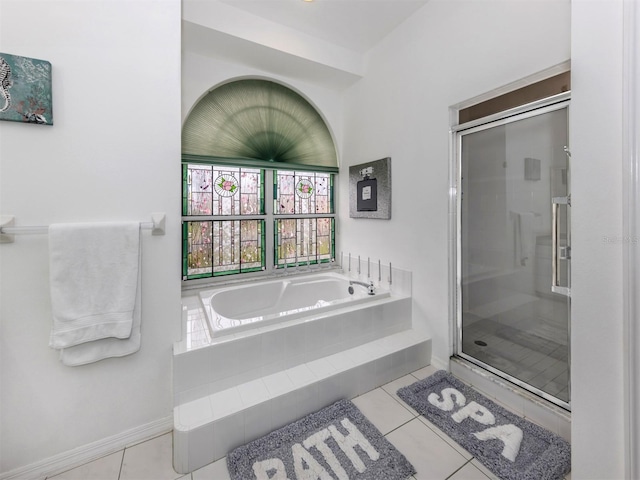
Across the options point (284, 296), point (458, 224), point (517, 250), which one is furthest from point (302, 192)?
point (517, 250)

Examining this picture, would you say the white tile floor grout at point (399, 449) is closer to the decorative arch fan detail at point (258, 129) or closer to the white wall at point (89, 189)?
the white wall at point (89, 189)

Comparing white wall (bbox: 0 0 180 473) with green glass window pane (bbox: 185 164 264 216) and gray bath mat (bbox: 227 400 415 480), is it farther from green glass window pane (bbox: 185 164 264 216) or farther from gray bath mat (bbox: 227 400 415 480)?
green glass window pane (bbox: 185 164 264 216)

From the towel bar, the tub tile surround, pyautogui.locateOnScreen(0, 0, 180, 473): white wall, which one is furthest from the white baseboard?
the towel bar

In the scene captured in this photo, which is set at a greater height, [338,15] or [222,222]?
[338,15]

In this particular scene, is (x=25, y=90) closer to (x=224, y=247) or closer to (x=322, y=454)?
(x=224, y=247)

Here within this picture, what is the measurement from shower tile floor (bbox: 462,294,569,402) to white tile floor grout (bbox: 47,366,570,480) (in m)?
0.69

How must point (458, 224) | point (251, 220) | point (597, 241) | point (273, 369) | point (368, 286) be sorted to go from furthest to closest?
1. point (251, 220)
2. point (368, 286)
3. point (458, 224)
4. point (273, 369)
5. point (597, 241)

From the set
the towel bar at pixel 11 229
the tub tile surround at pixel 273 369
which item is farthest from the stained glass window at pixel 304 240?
the towel bar at pixel 11 229

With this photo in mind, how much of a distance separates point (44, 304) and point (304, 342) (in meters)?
1.41

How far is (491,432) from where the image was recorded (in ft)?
5.16

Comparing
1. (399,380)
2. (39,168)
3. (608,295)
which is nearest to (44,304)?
(39,168)

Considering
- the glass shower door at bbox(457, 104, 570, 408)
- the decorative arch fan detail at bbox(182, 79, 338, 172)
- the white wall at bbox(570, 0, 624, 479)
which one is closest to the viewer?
the white wall at bbox(570, 0, 624, 479)

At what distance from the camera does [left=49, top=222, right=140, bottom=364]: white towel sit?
1.33 metres

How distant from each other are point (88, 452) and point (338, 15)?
11.1 feet
